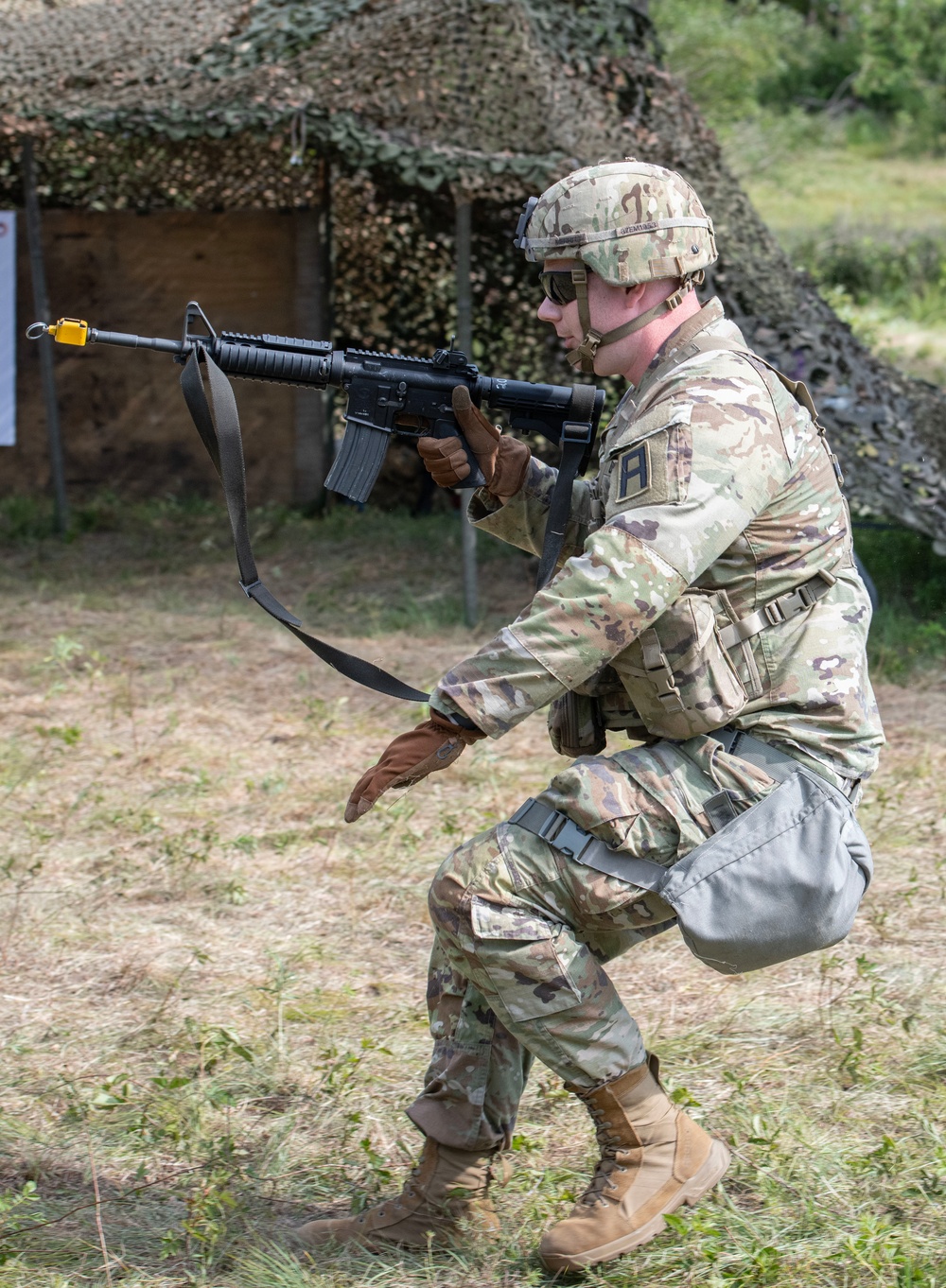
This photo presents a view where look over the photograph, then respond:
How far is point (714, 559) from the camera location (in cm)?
253

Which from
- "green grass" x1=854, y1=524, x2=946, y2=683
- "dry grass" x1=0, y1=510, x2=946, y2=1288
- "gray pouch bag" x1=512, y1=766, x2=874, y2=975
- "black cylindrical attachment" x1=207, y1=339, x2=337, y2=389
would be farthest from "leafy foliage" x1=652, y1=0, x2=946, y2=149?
"gray pouch bag" x1=512, y1=766, x2=874, y2=975

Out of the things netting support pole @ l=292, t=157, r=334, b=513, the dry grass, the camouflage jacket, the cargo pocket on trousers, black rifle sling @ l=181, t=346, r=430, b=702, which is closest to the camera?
the camouflage jacket

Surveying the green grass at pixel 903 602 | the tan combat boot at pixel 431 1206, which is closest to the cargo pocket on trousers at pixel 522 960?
the tan combat boot at pixel 431 1206

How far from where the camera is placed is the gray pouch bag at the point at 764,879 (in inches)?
99.6

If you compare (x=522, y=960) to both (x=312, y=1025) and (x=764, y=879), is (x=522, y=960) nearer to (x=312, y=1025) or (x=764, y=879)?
(x=764, y=879)

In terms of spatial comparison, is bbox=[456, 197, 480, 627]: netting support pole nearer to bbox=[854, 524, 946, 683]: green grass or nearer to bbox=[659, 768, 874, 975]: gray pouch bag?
bbox=[854, 524, 946, 683]: green grass

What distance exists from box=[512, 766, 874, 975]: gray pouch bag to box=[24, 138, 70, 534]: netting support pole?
7.41 m

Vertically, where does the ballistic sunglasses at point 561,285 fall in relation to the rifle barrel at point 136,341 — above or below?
above

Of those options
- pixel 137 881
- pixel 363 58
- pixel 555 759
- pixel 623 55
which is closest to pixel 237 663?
pixel 555 759

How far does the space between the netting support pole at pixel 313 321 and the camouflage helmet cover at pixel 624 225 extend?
683 centimetres

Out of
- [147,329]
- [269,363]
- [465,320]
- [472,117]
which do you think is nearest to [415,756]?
[269,363]

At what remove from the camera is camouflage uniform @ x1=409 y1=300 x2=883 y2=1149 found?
8.21 feet

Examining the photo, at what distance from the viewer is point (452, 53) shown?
6789 mm

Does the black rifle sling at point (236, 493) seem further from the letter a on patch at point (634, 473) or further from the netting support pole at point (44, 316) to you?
the netting support pole at point (44, 316)
